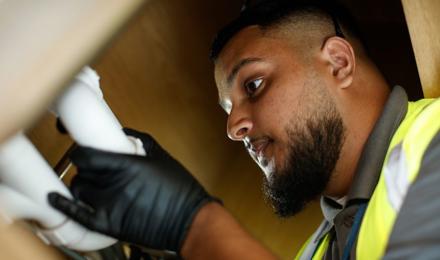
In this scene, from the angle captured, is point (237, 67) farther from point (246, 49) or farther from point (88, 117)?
point (88, 117)

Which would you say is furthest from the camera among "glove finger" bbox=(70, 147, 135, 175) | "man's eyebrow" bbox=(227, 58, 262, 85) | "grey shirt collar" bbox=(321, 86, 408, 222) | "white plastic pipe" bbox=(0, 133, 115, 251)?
"man's eyebrow" bbox=(227, 58, 262, 85)

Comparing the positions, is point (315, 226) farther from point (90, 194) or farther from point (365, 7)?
point (90, 194)

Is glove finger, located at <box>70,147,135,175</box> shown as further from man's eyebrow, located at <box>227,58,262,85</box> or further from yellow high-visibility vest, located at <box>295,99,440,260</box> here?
man's eyebrow, located at <box>227,58,262,85</box>

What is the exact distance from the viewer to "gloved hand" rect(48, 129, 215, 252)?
1.98 ft

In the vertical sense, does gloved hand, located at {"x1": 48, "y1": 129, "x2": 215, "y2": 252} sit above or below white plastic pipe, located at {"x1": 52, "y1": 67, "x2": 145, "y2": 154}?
below

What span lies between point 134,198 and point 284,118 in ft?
1.57

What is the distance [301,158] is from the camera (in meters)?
1.02

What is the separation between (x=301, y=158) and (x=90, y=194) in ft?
1.66

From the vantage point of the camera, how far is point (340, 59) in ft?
3.71

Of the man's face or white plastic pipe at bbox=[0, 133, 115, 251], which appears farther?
the man's face

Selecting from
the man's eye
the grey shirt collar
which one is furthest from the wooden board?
the man's eye

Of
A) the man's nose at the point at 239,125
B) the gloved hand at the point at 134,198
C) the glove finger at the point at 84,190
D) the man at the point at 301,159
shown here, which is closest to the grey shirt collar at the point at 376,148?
the man at the point at 301,159

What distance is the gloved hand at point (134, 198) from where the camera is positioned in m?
0.60

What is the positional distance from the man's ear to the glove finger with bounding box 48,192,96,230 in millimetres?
658
